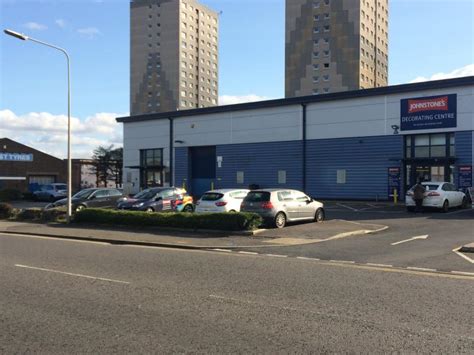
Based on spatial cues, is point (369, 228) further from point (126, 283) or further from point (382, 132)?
point (382, 132)

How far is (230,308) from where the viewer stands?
6.59 m

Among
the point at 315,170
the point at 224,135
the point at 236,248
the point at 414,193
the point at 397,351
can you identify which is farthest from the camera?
the point at 224,135

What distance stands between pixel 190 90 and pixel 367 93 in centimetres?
10064

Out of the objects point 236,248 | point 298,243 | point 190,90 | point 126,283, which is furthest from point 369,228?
point 190,90

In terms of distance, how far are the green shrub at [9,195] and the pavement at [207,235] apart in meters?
23.6

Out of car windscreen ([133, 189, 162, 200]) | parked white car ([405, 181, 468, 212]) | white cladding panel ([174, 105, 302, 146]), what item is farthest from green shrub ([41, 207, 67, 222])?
white cladding panel ([174, 105, 302, 146])

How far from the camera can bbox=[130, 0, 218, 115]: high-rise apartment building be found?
413 ft

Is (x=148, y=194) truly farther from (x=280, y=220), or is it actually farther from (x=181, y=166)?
(x=181, y=166)

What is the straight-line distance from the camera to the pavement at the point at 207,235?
1437 cm

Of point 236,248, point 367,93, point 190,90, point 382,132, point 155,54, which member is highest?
point 155,54

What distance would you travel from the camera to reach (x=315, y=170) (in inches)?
1378

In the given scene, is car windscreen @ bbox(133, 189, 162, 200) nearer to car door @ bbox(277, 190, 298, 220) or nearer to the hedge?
the hedge

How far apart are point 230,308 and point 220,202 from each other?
1294cm

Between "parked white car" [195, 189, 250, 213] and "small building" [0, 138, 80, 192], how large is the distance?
132ft
